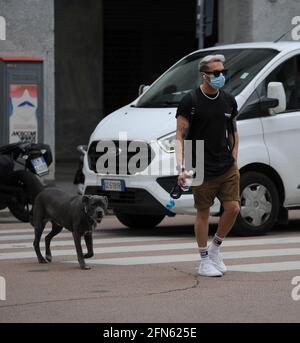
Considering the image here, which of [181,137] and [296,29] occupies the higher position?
[296,29]

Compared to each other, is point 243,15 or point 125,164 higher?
point 243,15

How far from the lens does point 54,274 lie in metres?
10.1

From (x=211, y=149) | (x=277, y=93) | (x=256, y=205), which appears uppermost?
(x=277, y=93)

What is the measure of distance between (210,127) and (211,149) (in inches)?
7.9

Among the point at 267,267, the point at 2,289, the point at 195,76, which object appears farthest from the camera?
the point at 195,76

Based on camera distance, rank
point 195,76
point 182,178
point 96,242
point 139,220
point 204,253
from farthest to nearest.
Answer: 1. point 139,220
2. point 195,76
3. point 96,242
4. point 204,253
5. point 182,178

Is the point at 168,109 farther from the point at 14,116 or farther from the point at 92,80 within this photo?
the point at 92,80

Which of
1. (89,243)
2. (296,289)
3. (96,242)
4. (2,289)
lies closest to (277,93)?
(96,242)

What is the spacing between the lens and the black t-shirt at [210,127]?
9.90 metres

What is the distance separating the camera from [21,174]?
14484 mm

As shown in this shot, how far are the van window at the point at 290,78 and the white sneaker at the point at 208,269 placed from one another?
3917mm

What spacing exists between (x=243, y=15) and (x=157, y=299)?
1360 centimetres

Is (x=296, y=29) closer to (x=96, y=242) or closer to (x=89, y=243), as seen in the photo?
(x=96, y=242)
